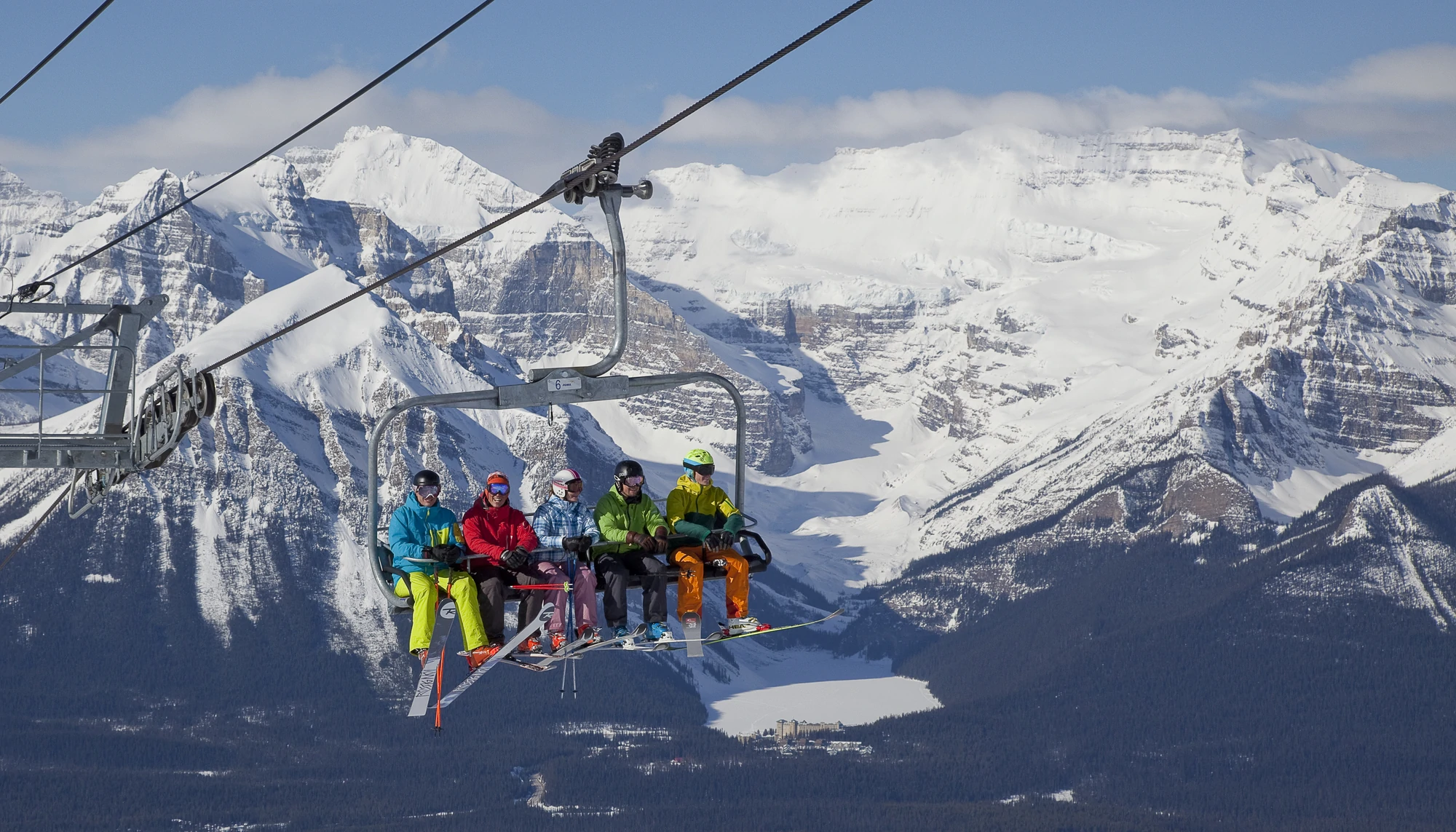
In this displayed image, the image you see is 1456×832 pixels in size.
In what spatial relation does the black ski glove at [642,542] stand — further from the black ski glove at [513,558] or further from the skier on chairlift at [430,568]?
the skier on chairlift at [430,568]

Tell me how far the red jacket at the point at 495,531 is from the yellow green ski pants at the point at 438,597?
21.9 inches

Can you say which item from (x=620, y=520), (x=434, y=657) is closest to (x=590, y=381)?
(x=434, y=657)

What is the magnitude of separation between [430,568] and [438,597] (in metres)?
0.59

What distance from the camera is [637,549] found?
36.9 meters

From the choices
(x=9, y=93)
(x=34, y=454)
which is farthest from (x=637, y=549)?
(x=9, y=93)

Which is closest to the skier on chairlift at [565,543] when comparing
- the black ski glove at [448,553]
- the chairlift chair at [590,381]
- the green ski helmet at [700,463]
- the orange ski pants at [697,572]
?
the black ski glove at [448,553]

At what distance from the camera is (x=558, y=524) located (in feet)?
117

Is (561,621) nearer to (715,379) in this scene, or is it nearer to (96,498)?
(715,379)

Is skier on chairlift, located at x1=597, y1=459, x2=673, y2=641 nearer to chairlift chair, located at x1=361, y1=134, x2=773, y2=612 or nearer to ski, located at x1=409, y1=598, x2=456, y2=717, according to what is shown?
ski, located at x1=409, y1=598, x2=456, y2=717

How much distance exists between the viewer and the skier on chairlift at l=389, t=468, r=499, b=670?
34469 mm

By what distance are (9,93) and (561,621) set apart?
12139mm

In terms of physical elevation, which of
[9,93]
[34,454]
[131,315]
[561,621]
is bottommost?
[561,621]

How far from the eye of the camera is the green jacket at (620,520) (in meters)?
36.6

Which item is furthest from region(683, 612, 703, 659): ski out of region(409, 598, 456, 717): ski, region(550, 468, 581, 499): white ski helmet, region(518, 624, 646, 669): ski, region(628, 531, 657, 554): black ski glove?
region(409, 598, 456, 717): ski
